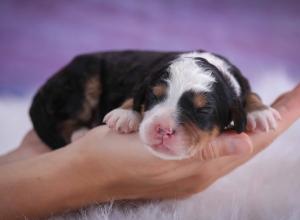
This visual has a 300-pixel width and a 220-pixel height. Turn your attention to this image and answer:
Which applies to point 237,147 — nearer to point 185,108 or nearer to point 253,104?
point 185,108

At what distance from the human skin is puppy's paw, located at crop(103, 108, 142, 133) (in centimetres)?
4

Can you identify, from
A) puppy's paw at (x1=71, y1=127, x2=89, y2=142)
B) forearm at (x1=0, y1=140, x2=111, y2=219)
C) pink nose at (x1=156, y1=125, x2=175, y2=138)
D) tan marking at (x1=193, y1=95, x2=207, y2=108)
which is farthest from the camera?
puppy's paw at (x1=71, y1=127, x2=89, y2=142)

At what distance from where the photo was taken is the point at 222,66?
2.67m

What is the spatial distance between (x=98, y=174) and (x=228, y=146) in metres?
0.60

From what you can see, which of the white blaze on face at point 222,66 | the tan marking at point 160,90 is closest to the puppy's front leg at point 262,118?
the white blaze on face at point 222,66

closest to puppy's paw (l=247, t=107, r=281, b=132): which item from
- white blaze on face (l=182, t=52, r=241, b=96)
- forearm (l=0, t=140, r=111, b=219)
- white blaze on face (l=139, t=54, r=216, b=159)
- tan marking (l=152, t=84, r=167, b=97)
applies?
white blaze on face (l=182, t=52, r=241, b=96)

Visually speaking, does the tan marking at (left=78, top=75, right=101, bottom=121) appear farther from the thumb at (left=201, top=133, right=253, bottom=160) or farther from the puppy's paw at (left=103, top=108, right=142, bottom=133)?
the thumb at (left=201, top=133, right=253, bottom=160)

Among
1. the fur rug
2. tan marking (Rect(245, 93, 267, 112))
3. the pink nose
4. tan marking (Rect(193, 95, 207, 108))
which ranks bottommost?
the fur rug

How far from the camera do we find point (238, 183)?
277 cm

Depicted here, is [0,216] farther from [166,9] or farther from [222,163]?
[166,9]

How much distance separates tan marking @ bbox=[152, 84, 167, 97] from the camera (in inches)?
90.0

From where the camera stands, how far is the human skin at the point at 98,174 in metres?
2.28

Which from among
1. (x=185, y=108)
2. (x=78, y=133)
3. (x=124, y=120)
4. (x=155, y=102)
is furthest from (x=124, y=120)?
(x=78, y=133)

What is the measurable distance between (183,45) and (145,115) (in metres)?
2.32
